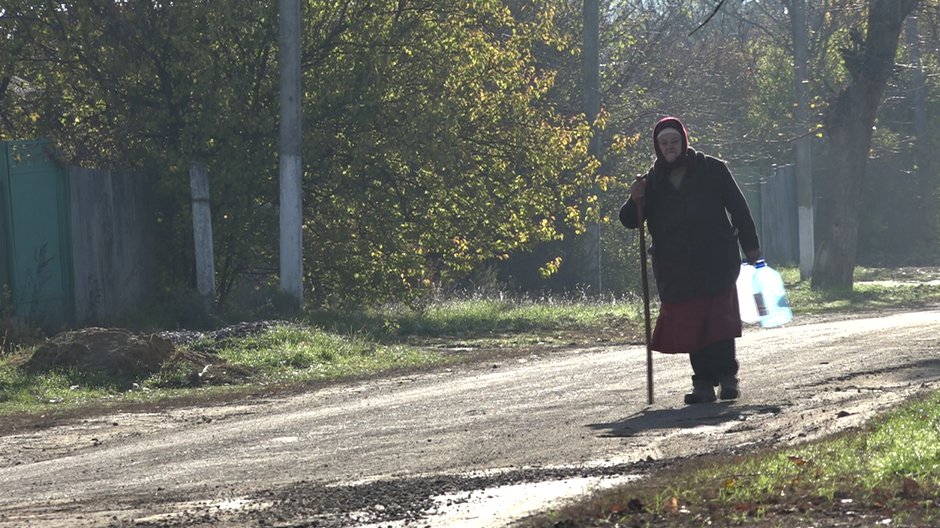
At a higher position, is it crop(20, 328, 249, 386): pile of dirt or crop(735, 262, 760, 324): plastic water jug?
crop(735, 262, 760, 324): plastic water jug

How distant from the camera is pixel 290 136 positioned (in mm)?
19641

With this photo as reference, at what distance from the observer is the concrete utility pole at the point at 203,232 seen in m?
19.5

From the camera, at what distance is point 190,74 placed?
2070 centimetres

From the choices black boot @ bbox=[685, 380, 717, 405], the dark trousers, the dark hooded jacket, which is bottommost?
black boot @ bbox=[685, 380, 717, 405]

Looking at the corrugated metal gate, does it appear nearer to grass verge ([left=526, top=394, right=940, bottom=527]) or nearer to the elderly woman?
the elderly woman

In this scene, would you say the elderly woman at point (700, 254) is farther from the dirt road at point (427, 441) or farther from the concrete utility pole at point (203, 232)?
the concrete utility pole at point (203, 232)

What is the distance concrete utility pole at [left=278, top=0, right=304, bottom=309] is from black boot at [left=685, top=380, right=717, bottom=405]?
404 inches

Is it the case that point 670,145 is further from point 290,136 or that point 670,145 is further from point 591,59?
point 591,59

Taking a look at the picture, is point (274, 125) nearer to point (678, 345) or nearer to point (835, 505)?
point (678, 345)

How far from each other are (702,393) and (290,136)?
10.5 meters

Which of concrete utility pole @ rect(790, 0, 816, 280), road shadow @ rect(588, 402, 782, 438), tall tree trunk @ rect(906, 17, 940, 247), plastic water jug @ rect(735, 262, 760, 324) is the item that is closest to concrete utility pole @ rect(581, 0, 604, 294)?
concrete utility pole @ rect(790, 0, 816, 280)

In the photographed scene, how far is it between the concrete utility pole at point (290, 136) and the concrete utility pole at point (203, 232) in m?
0.93

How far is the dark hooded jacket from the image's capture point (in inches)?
400

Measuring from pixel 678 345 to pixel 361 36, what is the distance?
39.9 feet
